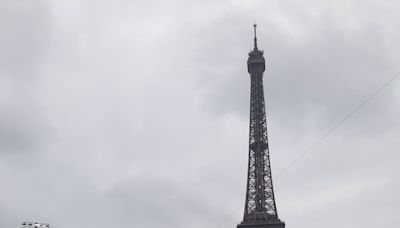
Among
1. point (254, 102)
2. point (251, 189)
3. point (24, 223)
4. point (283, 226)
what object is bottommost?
point (24, 223)

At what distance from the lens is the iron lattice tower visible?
15600 centimetres

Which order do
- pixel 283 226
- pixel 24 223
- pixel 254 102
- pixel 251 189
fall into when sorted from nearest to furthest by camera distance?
1. pixel 24 223
2. pixel 283 226
3. pixel 251 189
4. pixel 254 102

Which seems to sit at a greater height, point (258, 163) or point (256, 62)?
point (256, 62)

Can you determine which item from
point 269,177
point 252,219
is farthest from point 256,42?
point 252,219

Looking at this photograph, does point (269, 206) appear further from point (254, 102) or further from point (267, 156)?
point (254, 102)

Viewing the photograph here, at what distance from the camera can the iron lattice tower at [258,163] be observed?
512 feet

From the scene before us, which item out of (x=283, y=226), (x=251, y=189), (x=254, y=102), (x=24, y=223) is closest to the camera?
(x=24, y=223)

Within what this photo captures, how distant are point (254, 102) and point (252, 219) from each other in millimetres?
41980

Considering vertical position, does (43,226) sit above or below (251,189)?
below

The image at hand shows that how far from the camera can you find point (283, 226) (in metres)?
153

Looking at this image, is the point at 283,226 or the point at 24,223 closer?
the point at 24,223

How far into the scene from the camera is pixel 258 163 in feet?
558

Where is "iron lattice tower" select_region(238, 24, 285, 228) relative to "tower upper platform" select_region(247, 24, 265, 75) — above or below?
below

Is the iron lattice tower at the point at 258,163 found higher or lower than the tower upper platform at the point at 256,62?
lower
